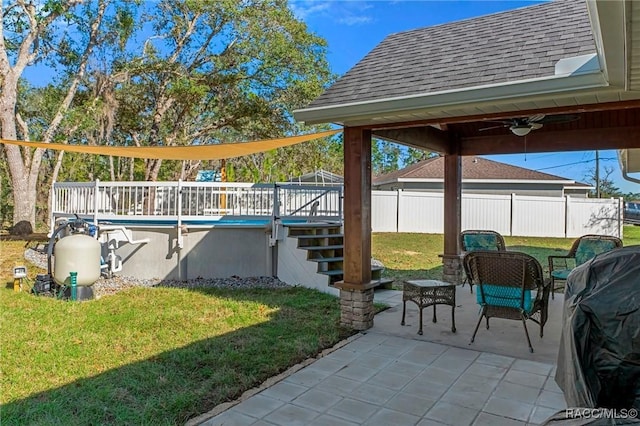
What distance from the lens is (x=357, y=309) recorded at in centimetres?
546

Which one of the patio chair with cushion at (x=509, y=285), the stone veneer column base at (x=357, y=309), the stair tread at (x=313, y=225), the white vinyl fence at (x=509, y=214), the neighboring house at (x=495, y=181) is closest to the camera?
the patio chair with cushion at (x=509, y=285)

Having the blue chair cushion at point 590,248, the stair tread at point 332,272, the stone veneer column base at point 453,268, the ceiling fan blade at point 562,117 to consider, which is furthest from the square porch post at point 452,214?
the ceiling fan blade at point 562,117

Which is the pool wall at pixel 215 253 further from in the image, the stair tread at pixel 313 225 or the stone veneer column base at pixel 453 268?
the stone veneer column base at pixel 453 268

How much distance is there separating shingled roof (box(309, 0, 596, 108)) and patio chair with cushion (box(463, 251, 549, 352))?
6.50 ft

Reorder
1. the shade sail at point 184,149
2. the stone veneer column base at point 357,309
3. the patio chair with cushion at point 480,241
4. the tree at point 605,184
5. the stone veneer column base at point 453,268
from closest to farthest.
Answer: the stone veneer column base at point 357,309, the shade sail at point 184,149, the patio chair with cushion at point 480,241, the stone veneer column base at point 453,268, the tree at point 605,184

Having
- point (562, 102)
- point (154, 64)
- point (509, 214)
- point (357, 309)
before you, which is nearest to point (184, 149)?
point (357, 309)

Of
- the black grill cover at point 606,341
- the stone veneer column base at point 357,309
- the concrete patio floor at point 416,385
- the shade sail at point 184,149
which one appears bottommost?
the concrete patio floor at point 416,385

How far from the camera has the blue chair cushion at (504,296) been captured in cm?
480

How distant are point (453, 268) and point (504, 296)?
3.43 metres

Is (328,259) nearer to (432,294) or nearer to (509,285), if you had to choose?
(432,294)

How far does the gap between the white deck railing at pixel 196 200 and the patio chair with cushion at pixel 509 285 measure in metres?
4.66

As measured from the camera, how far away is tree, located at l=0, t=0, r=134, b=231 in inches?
525

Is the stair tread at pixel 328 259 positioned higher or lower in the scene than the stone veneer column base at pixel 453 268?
higher

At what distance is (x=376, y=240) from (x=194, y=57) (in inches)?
380
